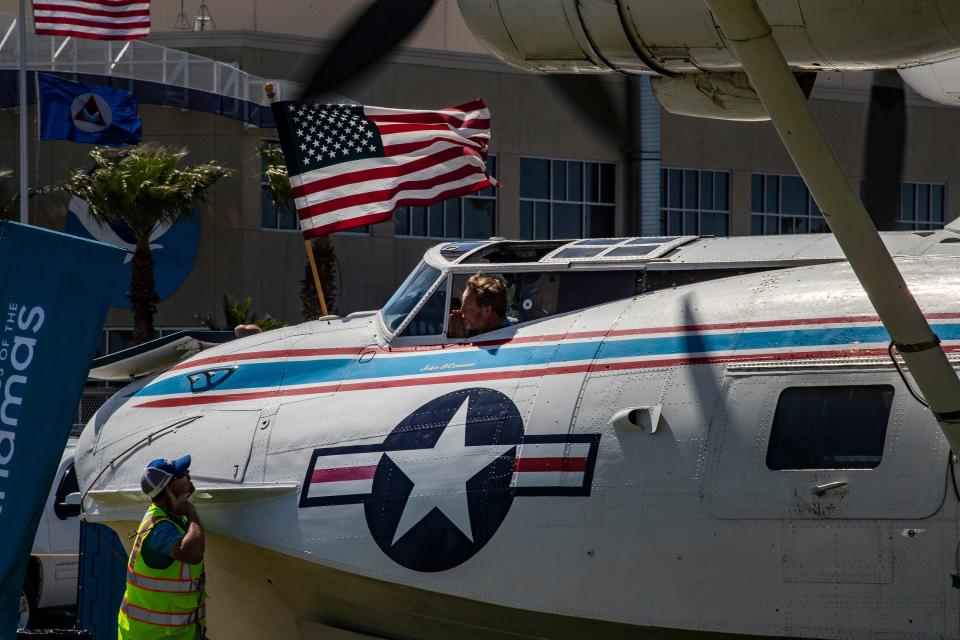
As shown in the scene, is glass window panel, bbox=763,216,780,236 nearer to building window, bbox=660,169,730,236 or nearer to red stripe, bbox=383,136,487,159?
building window, bbox=660,169,730,236

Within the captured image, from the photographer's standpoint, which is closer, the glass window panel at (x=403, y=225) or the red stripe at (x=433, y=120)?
the red stripe at (x=433, y=120)

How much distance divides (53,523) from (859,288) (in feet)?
32.1

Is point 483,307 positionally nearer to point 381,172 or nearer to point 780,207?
point 381,172

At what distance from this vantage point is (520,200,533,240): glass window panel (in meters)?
34.9

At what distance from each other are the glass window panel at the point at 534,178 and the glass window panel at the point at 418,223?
2.68 metres

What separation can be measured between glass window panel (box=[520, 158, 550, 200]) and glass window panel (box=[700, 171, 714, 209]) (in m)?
4.40

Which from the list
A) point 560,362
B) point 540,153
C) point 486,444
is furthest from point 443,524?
point 540,153

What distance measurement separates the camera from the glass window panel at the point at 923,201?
37875mm

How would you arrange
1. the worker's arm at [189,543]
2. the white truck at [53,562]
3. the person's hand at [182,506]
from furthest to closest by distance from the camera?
the white truck at [53,562] < the person's hand at [182,506] < the worker's arm at [189,543]

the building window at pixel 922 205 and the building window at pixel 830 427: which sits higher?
the building window at pixel 922 205

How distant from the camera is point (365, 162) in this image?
1123 cm

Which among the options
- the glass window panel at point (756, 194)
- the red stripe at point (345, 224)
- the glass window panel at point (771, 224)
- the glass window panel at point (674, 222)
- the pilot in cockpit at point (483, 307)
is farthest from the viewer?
the glass window panel at point (771, 224)

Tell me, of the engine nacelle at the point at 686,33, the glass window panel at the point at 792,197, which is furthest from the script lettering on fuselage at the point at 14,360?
the glass window panel at the point at 792,197

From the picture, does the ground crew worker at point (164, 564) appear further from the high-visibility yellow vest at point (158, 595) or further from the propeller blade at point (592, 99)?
the propeller blade at point (592, 99)
